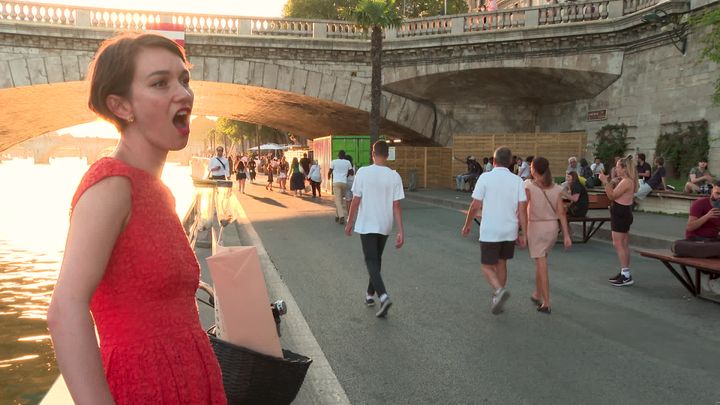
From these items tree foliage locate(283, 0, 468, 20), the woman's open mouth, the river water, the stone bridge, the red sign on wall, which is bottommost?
the river water

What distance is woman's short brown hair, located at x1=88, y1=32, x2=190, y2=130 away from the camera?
1.50m

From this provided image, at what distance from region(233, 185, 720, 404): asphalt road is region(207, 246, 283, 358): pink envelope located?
2256 millimetres

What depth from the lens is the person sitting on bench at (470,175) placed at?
26203 millimetres

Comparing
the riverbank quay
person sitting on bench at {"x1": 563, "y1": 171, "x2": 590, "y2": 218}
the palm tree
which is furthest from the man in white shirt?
the palm tree

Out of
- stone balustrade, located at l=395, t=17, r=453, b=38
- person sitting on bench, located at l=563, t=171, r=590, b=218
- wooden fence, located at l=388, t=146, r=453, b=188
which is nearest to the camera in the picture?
person sitting on bench, located at l=563, t=171, r=590, b=218

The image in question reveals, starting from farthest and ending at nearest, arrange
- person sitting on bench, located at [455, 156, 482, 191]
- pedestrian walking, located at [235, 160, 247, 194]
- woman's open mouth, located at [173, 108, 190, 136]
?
pedestrian walking, located at [235, 160, 247, 194], person sitting on bench, located at [455, 156, 482, 191], woman's open mouth, located at [173, 108, 190, 136]

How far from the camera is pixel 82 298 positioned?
1327 mm

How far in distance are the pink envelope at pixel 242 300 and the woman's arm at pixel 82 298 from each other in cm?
62

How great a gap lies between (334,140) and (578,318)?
2114 centimetres

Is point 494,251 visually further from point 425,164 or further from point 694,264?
point 425,164

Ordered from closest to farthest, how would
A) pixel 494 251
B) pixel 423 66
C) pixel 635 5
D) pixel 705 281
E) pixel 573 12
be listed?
pixel 494 251 < pixel 705 281 < pixel 635 5 < pixel 573 12 < pixel 423 66

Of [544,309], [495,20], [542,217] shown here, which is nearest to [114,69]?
[544,309]

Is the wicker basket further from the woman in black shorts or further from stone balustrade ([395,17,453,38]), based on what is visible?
stone balustrade ([395,17,453,38])

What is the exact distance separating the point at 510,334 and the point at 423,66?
25.0 metres
